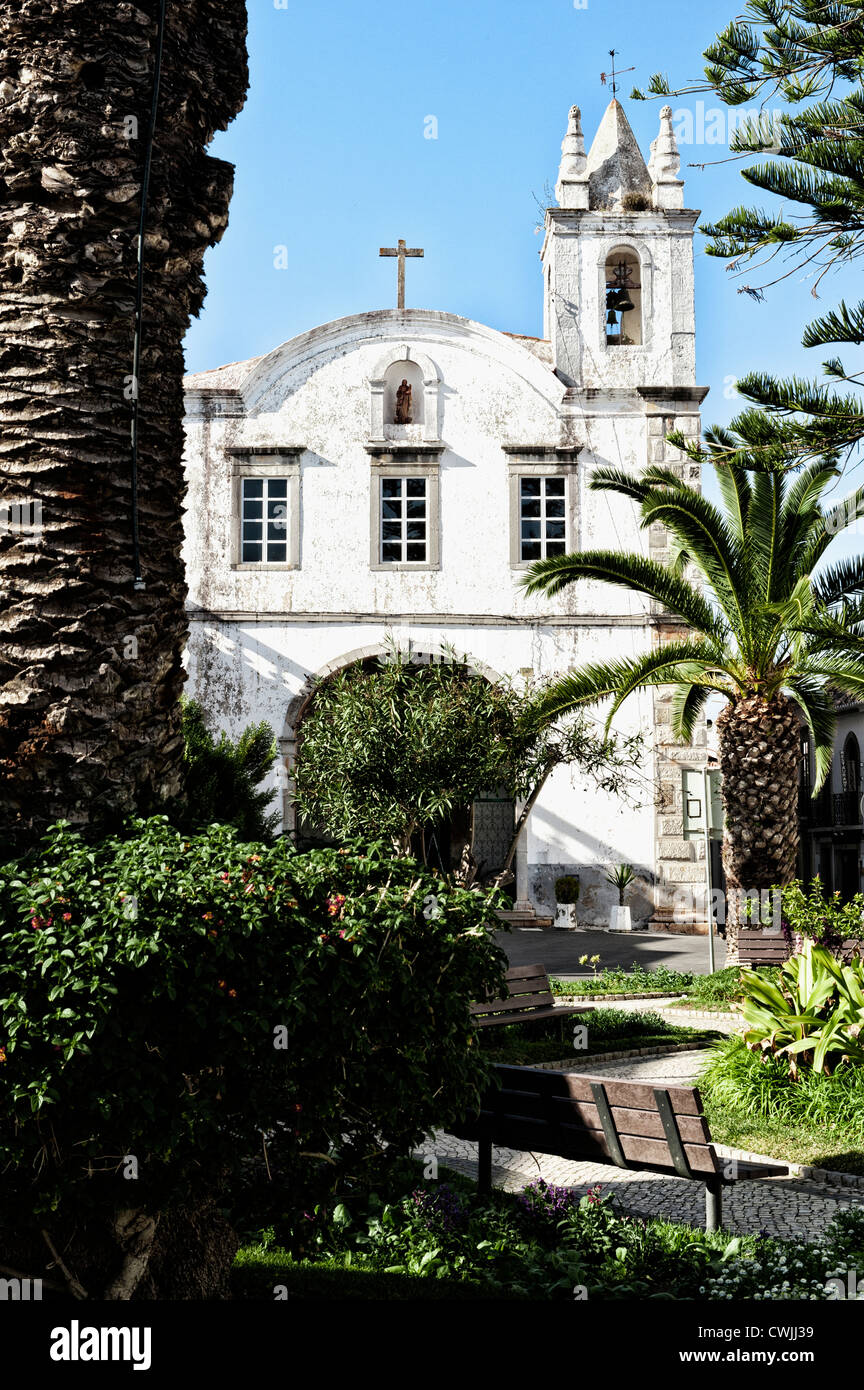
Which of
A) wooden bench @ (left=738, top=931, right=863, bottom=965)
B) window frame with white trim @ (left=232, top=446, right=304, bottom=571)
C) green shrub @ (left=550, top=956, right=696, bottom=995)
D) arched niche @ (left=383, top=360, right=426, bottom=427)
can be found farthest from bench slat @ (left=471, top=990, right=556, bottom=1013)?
arched niche @ (left=383, top=360, right=426, bottom=427)

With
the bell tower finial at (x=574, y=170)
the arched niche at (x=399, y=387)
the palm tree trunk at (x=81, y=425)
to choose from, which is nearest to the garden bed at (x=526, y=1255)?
the palm tree trunk at (x=81, y=425)

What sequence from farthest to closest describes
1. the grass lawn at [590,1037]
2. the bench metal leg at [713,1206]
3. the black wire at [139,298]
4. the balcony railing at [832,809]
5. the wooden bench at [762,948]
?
the balcony railing at [832,809] < the wooden bench at [762,948] < the grass lawn at [590,1037] < the bench metal leg at [713,1206] < the black wire at [139,298]

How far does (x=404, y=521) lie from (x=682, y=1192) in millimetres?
16729

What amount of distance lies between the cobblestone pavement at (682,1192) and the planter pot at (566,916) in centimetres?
1355

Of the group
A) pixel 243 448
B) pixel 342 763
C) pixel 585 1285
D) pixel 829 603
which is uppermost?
pixel 243 448

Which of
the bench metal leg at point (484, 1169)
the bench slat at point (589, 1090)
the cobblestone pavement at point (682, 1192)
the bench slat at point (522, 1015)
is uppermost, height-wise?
the bench slat at point (589, 1090)

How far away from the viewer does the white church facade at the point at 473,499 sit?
21.6 m

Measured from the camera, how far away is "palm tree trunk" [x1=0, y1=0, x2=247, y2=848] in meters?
4.25

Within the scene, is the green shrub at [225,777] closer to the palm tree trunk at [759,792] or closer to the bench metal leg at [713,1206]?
the bench metal leg at [713,1206]
